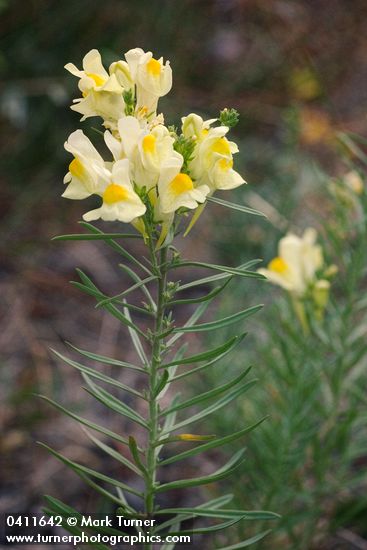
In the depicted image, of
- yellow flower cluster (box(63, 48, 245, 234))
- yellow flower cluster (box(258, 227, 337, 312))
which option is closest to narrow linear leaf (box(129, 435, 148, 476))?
yellow flower cluster (box(63, 48, 245, 234))

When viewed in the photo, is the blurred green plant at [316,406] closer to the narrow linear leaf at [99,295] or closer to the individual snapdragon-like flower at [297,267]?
the individual snapdragon-like flower at [297,267]

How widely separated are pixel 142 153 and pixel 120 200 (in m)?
0.06

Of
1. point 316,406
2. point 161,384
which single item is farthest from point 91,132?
point 161,384

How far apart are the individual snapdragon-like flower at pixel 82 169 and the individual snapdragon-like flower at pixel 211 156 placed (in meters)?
0.10

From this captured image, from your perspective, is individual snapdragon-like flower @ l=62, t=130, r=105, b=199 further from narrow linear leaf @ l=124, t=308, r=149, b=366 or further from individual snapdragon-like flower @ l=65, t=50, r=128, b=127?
narrow linear leaf @ l=124, t=308, r=149, b=366

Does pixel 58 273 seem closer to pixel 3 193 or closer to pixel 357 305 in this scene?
pixel 3 193

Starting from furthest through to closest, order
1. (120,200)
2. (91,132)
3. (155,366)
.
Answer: (91,132)
(155,366)
(120,200)

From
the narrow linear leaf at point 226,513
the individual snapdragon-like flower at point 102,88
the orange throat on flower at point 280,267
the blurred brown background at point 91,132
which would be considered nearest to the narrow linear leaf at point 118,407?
the narrow linear leaf at point 226,513

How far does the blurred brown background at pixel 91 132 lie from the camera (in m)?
1.74

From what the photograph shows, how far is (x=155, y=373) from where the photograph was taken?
810 mm

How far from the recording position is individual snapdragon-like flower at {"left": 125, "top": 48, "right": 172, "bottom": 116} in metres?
0.77

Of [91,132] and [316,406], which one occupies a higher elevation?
[91,132]

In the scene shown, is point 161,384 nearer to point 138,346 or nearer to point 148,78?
point 138,346

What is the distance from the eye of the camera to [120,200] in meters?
0.70
